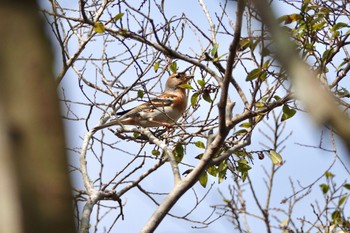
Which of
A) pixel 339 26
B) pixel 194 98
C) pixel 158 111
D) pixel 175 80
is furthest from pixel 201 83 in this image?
pixel 175 80

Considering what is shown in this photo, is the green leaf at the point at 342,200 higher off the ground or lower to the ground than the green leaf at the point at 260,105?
higher

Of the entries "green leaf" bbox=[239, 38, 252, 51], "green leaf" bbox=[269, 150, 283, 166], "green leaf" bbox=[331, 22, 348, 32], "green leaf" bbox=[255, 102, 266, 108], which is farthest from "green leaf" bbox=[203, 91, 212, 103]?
"green leaf" bbox=[331, 22, 348, 32]

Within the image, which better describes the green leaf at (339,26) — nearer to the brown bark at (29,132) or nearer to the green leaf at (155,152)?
the green leaf at (155,152)

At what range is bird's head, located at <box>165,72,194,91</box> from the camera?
8828 millimetres

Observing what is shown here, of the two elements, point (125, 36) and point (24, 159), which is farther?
point (125, 36)

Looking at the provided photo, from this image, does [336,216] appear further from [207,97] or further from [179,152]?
[207,97]

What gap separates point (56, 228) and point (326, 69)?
4371 millimetres

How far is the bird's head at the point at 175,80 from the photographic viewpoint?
883 centimetres

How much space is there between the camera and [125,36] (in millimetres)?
4910

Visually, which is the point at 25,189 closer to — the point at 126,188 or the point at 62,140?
the point at 62,140

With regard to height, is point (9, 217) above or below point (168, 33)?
below

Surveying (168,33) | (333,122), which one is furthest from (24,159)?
(168,33)

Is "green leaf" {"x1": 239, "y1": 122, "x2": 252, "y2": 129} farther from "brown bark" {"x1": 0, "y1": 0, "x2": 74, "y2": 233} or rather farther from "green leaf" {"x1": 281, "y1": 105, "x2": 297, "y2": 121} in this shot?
"brown bark" {"x1": 0, "y1": 0, "x2": 74, "y2": 233}

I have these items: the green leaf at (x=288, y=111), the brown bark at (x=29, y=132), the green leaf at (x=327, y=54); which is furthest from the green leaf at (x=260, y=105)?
the brown bark at (x=29, y=132)
